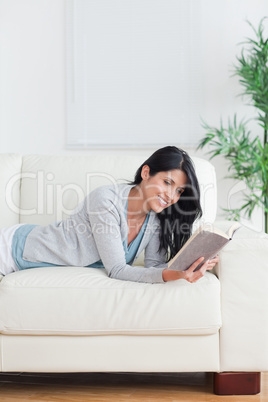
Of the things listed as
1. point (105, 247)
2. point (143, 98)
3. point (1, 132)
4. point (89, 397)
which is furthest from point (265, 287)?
point (1, 132)

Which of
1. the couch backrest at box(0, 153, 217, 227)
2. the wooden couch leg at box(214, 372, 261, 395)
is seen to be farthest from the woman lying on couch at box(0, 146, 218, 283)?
the wooden couch leg at box(214, 372, 261, 395)

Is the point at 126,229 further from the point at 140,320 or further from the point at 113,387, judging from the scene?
the point at 113,387

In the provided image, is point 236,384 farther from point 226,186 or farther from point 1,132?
point 1,132

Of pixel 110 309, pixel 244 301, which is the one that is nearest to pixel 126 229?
pixel 110 309

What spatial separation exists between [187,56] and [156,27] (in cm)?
31

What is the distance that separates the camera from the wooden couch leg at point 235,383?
2.06 m

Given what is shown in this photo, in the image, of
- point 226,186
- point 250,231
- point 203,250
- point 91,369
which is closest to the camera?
point 203,250

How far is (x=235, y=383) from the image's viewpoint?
2.06m

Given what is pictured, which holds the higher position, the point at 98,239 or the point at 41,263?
the point at 98,239

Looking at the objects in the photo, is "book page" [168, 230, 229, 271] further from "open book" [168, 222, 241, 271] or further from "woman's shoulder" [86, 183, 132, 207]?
"woman's shoulder" [86, 183, 132, 207]

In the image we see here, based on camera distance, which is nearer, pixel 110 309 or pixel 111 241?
pixel 110 309

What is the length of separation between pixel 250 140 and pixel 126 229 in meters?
2.08

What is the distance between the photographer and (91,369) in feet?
6.61

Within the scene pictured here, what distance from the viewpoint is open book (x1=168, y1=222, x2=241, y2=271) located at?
70.9 inches
